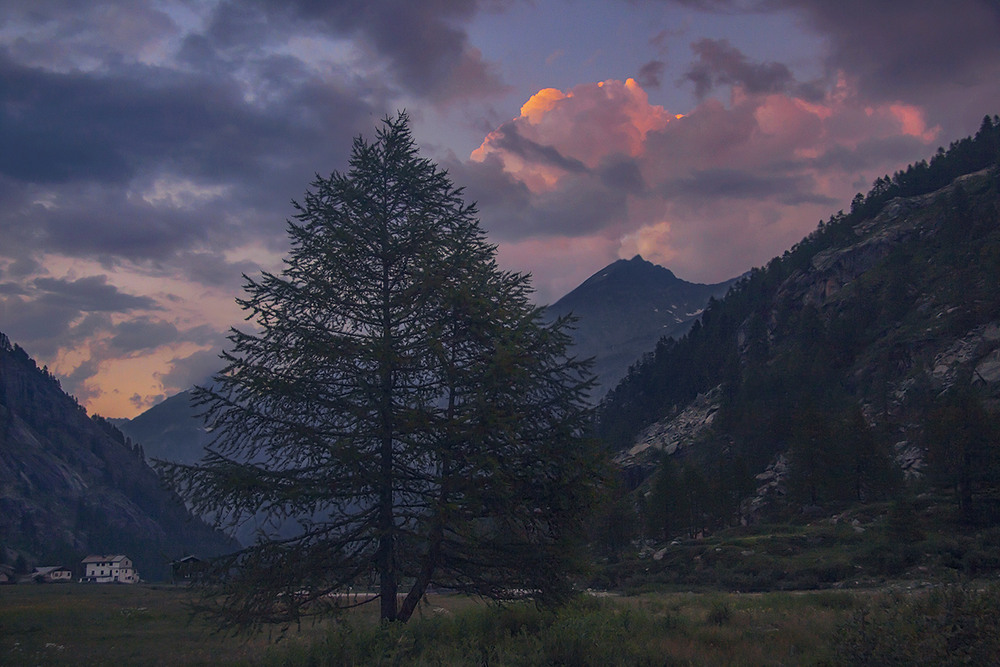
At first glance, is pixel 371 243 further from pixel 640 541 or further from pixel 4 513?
Result: pixel 4 513

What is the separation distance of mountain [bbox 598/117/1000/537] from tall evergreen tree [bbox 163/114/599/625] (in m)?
2.18

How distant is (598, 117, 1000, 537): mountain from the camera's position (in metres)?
46.8

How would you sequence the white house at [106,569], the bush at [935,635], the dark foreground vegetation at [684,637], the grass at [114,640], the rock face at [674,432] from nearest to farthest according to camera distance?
1. the bush at [935,635]
2. the dark foreground vegetation at [684,637]
3. the grass at [114,640]
4. the rock face at [674,432]
5. the white house at [106,569]

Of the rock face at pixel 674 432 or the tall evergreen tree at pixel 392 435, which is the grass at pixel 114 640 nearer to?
the tall evergreen tree at pixel 392 435

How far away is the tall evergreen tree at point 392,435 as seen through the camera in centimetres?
1128

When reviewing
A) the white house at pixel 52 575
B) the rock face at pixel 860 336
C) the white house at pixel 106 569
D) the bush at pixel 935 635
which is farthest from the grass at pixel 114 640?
the white house at pixel 106 569

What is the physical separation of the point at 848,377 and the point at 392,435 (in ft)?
277

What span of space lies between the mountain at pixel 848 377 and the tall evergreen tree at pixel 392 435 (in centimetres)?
218

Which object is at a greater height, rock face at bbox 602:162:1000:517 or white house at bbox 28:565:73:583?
rock face at bbox 602:162:1000:517

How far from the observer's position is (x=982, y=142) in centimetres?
12738

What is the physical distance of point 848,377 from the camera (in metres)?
80.6

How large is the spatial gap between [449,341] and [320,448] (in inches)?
130

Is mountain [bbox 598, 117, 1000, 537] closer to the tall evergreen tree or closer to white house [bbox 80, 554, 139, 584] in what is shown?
the tall evergreen tree

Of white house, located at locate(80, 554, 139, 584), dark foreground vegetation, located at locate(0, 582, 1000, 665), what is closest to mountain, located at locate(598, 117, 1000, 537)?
dark foreground vegetation, located at locate(0, 582, 1000, 665)
